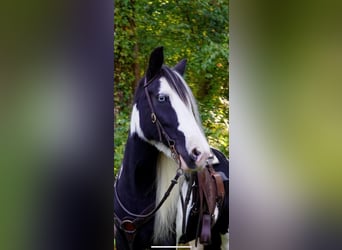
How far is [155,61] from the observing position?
3.18 feet

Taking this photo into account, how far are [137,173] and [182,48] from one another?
0.36 m

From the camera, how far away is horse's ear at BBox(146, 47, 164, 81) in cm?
97

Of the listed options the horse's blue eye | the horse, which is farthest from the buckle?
the horse's blue eye

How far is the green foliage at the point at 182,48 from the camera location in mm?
980

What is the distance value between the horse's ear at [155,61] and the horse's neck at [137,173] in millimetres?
200

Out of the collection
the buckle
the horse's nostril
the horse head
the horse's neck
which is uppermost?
the horse head

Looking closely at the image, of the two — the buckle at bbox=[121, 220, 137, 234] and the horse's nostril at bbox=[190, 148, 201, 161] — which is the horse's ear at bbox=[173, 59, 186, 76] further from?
the buckle at bbox=[121, 220, 137, 234]

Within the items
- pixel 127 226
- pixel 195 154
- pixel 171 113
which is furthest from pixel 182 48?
pixel 127 226

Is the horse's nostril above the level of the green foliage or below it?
below
